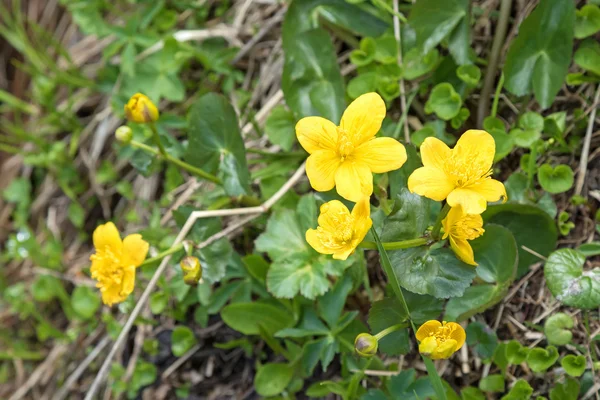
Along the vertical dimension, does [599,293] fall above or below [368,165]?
below

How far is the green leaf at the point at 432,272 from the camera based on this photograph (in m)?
1.57

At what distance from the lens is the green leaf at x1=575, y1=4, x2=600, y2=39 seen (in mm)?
1926

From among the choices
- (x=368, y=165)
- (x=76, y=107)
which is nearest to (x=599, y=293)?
(x=368, y=165)

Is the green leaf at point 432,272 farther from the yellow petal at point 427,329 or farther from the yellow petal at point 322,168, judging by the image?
the yellow petal at point 322,168

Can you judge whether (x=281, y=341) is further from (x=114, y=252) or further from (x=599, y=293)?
(x=599, y=293)

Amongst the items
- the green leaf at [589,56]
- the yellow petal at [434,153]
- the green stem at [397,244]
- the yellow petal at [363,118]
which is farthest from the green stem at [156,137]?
Result: the green leaf at [589,56]

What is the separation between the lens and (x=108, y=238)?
1878 millimetres

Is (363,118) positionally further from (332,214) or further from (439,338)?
(439,338)

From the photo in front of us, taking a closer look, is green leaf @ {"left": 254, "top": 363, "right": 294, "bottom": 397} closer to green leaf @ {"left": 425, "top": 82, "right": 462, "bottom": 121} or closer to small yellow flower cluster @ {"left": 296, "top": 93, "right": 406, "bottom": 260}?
small yellow flower cluster @ {"left": 296, "top": 93, "right": 406, "bottom": 260}

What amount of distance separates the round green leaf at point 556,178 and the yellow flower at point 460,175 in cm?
51

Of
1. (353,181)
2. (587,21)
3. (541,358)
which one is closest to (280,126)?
(353,181)

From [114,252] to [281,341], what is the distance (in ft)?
2.53

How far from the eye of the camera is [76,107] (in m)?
3.36

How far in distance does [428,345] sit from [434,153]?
0.49 meters
